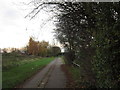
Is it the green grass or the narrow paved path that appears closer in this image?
the narrow paved path

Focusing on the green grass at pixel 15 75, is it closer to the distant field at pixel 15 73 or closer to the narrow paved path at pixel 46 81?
the distant field at pixel 15 73

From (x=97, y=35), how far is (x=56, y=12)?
6161 mm

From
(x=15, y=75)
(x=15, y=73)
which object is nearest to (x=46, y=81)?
(x=15, y=75)

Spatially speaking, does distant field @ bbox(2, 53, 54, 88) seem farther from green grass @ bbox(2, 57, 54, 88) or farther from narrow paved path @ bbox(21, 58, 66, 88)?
narrow paved path @ bbox(21, 58, 66, 88)

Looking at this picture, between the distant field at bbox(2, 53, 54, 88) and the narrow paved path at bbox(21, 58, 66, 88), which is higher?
the distant field at bbox(2, 53, 54, 88)

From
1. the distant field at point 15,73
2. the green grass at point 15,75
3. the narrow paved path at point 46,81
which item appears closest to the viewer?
the narrow paved path at point 46,81

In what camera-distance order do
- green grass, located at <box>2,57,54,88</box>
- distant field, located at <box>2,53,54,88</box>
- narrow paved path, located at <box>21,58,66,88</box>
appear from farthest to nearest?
distant field, located at <box>2,53,54,88</box> < green grass, located at <box>2,57,54,88</box> < narrow paved path, located at <box>21,58,66,88</box>

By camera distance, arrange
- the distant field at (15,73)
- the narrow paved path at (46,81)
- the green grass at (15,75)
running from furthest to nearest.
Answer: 1. the distant field at (15,73)
2. the green grass at (15,75)
3. the narrow paved path at (46,81)

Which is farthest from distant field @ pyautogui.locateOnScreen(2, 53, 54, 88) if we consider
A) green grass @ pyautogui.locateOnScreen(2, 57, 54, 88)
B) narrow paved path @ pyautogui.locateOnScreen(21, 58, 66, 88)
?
narrow paved path @ pyautogui.locateOnScreen(21, 58, 66, 88)

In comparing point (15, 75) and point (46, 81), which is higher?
point (15, 75)

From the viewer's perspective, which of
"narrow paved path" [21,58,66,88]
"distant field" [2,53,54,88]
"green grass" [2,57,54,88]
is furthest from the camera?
"distant field" [2,53,54,88]

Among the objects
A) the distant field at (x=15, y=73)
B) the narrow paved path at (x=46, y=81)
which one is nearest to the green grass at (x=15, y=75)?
the distant field at (x=15, y=73)

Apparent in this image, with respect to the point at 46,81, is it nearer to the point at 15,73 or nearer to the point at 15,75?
the point at 15,75

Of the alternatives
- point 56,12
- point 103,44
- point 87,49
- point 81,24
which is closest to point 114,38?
point 103,44
